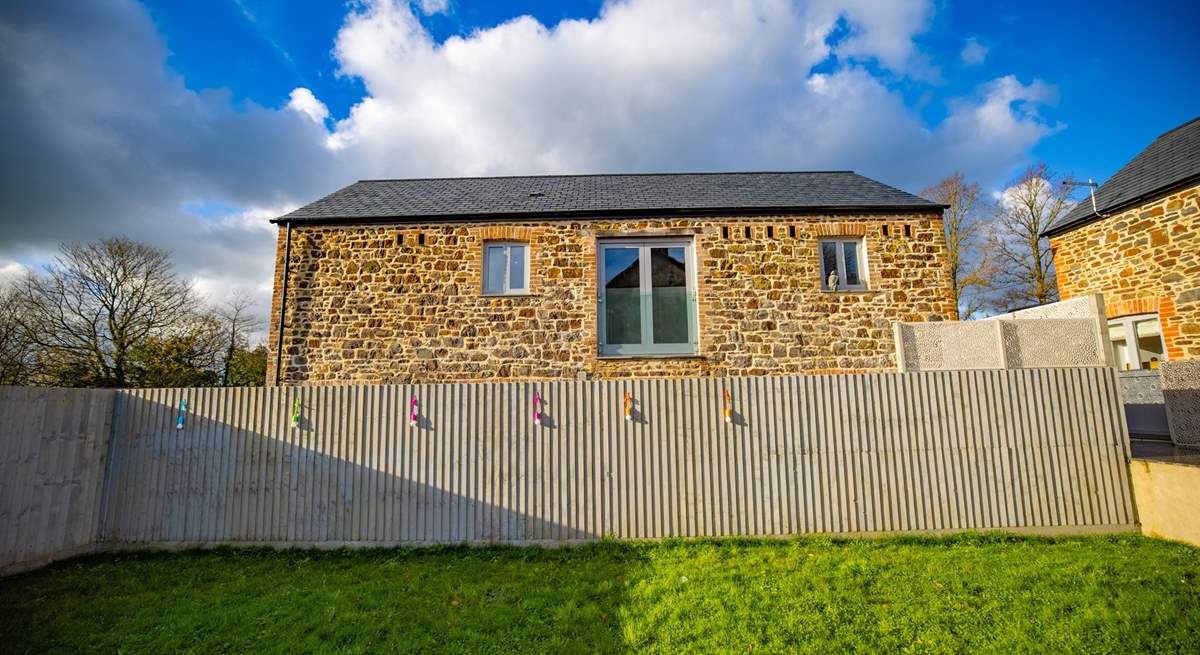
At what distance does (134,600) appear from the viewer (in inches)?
179

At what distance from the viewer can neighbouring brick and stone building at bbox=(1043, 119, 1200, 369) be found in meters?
9.55

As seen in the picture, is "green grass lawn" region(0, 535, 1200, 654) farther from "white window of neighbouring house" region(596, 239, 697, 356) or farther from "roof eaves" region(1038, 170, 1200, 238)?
"roof eaves" region(1038, 170, 1200, 238)

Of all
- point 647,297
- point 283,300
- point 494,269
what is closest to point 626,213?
point 647,297

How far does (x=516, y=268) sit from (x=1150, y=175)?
43.5 feet

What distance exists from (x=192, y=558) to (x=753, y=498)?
6.19 meters

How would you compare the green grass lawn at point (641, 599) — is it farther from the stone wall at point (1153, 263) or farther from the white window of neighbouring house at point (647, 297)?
the stone wall at point (1153, 263)

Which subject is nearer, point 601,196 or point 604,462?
point 604,462

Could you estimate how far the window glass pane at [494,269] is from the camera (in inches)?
382

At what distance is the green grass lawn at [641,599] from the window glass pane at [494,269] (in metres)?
5.17

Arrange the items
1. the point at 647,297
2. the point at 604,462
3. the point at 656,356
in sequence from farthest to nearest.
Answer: the point at 647,297, the point at 656,356, the point at 604,462

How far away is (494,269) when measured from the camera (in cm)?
979

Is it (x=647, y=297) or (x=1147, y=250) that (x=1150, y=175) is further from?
(x=647, y=297)

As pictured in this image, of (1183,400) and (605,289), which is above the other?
(605,289)

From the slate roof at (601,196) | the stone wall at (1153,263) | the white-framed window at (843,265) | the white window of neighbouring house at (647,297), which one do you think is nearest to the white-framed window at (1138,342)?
the stone wall at (1153,263)
